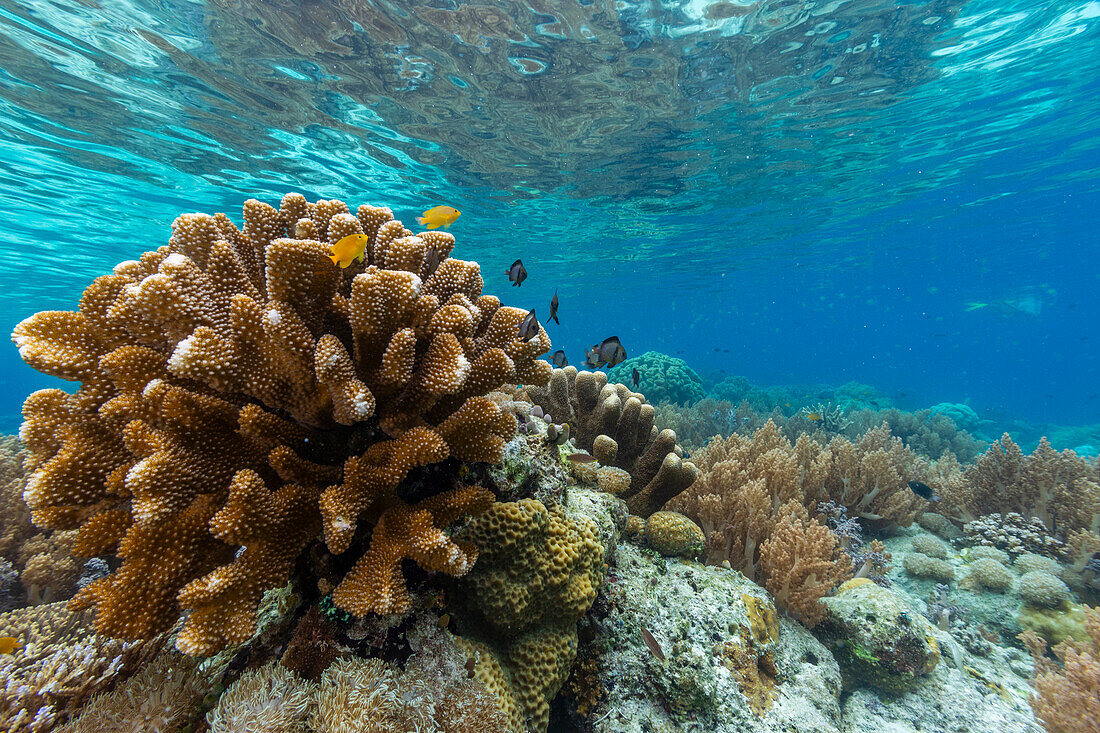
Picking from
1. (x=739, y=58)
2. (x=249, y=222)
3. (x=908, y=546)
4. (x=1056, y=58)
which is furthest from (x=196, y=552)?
(x=1056, y=58)

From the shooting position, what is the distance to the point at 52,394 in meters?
1.88

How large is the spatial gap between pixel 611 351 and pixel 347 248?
3578mm

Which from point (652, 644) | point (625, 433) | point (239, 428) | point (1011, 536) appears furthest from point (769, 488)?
point (239, 428)

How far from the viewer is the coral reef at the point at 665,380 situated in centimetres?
1783

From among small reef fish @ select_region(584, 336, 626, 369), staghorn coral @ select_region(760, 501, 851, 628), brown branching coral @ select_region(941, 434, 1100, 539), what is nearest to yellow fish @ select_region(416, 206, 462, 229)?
small reef fish @ select_region(584, 336, 626, 369)

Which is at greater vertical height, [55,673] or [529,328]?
[529,328]

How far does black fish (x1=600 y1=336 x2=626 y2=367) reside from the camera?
512 centimetres

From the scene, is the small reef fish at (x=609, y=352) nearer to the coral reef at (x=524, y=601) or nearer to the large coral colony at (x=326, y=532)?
the large coral colony at (x=326, y=532)

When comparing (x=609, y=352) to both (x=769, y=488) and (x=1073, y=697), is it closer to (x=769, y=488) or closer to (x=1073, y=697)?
(x=769, y=488)

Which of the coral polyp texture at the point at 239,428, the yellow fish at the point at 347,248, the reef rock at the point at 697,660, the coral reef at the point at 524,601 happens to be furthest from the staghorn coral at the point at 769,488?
the yellow fish at the point at 347,248

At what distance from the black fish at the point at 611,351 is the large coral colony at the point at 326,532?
171cm

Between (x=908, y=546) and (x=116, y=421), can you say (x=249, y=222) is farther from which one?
(x=908, y=546)

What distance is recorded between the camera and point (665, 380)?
1794cm

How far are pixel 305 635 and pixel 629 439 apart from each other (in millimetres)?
3392
